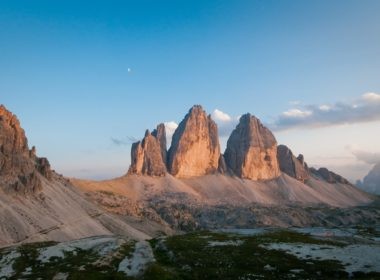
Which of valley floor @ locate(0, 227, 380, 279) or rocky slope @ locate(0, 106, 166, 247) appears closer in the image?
valley floor @ locate(0, 227, 380, 279)

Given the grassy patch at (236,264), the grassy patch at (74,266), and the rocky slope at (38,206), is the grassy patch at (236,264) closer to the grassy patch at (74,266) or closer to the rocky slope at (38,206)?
the grassy patch at (74,266)

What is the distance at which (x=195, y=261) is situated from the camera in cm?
5784

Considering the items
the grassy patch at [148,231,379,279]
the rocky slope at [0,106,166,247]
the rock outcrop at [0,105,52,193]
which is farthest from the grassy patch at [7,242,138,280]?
the rock outcrop at [0,105,52,193]

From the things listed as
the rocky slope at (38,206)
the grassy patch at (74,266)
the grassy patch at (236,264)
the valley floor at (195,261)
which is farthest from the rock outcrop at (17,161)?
the grassy patch at (236,264)

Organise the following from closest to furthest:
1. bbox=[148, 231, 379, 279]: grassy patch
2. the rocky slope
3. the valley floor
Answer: bbox=[148, 231, 379, 279]: grassy patch, the valley floor, the rocky slope

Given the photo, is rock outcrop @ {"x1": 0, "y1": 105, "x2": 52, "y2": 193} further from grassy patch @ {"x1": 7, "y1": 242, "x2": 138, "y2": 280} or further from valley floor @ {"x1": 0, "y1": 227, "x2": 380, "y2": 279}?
grassy patch @ {"x1": 7, "y1": 242, "x2": 138, "y2": 280}

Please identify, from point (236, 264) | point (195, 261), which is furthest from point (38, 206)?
point (236, 264)

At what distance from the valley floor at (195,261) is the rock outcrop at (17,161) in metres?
66.3

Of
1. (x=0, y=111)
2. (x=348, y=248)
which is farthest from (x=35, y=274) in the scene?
(x=0, y=111)

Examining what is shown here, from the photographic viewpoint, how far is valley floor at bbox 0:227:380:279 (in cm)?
4953

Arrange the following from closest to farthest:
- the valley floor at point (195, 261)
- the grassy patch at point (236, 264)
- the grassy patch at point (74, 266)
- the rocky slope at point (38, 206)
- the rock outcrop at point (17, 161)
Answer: the grassy patch at point (236, 264), the valley floor at point (195, 261), the grassy patch at point (74, 266), the rocky slope at point (38, 206), the rock outcrop at point (17, 161)

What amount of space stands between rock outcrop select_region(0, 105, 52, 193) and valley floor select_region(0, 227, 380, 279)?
2612 inches

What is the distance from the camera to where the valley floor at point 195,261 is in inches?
1950

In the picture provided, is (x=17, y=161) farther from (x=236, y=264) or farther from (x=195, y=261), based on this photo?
(x=236, y=264)
